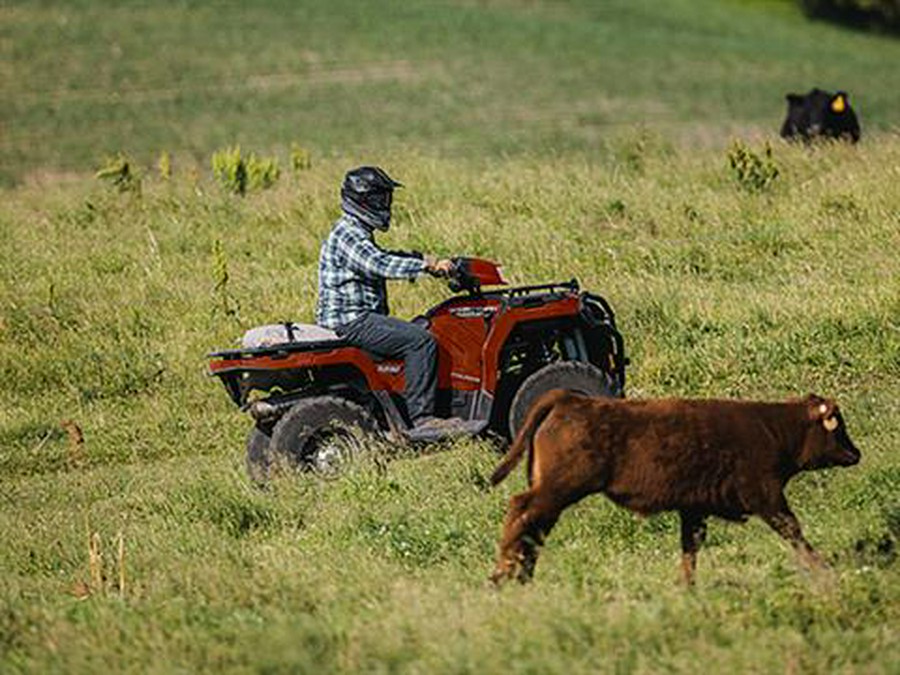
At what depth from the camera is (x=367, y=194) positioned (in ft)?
38.7

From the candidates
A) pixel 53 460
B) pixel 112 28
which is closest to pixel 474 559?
pixel 53 460

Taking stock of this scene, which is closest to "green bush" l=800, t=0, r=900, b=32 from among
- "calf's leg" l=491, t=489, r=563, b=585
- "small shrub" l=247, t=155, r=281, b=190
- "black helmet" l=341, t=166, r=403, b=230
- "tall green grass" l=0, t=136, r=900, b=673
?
"tall green grass" l=0, t=136, r=900, b=673

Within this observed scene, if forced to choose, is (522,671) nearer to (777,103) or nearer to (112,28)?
(777,103)

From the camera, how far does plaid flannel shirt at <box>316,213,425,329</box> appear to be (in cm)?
1168

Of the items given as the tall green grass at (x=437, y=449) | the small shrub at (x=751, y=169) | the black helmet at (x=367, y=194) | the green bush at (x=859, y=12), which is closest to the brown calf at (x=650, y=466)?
the tall green grass at (x=437, y=449)

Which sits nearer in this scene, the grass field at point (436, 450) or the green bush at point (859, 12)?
the grass field at point (436, 450)

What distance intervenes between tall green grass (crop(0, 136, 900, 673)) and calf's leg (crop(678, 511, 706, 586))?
0.14 meters

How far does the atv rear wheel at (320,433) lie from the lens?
37.5 feet

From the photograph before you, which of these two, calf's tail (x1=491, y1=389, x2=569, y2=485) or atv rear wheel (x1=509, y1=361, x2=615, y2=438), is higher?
calf's tail (x1=491, y1=389, x2=569, y2=485)

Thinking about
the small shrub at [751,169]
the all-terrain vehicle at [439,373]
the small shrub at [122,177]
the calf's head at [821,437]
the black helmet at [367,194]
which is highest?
the black helmet at [367,194]

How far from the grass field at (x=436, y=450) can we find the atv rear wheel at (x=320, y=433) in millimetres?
346

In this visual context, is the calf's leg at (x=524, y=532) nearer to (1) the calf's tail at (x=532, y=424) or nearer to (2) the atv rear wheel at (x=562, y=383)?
(1) the calf's tail at (x=532, y=424)

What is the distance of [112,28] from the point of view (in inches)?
2122

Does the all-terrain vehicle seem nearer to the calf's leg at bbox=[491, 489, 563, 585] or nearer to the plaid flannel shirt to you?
the plaid flannel shirt
